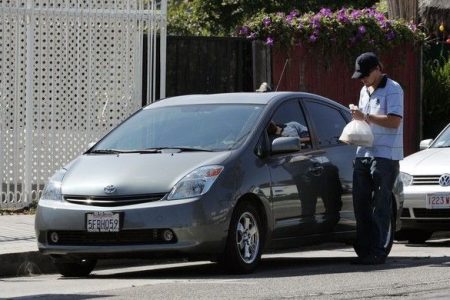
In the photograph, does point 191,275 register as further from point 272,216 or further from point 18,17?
point 18,17

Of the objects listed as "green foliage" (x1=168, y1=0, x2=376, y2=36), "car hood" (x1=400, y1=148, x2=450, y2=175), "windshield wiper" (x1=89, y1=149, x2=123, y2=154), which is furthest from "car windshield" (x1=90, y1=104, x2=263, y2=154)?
"green foliage" (x1=168, y1=0, x2=376, y2=36)

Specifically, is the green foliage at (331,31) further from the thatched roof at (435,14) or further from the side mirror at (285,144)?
the side mirror at (285,144)

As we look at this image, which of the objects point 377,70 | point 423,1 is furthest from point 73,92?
point 423,1

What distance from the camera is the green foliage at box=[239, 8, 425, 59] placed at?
18500mm

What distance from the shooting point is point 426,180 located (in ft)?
47.9

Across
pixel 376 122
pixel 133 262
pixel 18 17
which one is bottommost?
pixel 133 262

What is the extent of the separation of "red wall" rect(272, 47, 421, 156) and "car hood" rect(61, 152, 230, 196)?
721 centimetres

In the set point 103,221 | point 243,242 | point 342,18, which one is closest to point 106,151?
point 103,221

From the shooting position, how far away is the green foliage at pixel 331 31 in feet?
60.7

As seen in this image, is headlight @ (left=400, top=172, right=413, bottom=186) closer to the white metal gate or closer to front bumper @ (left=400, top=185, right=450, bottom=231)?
front bumper @ (left=400, top=185, right=450, bottom=231)

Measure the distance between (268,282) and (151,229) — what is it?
104cm

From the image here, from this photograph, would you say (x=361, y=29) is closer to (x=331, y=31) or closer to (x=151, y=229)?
(x=331, y=31)

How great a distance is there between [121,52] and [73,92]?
79 centimetres

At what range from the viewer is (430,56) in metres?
23.0
